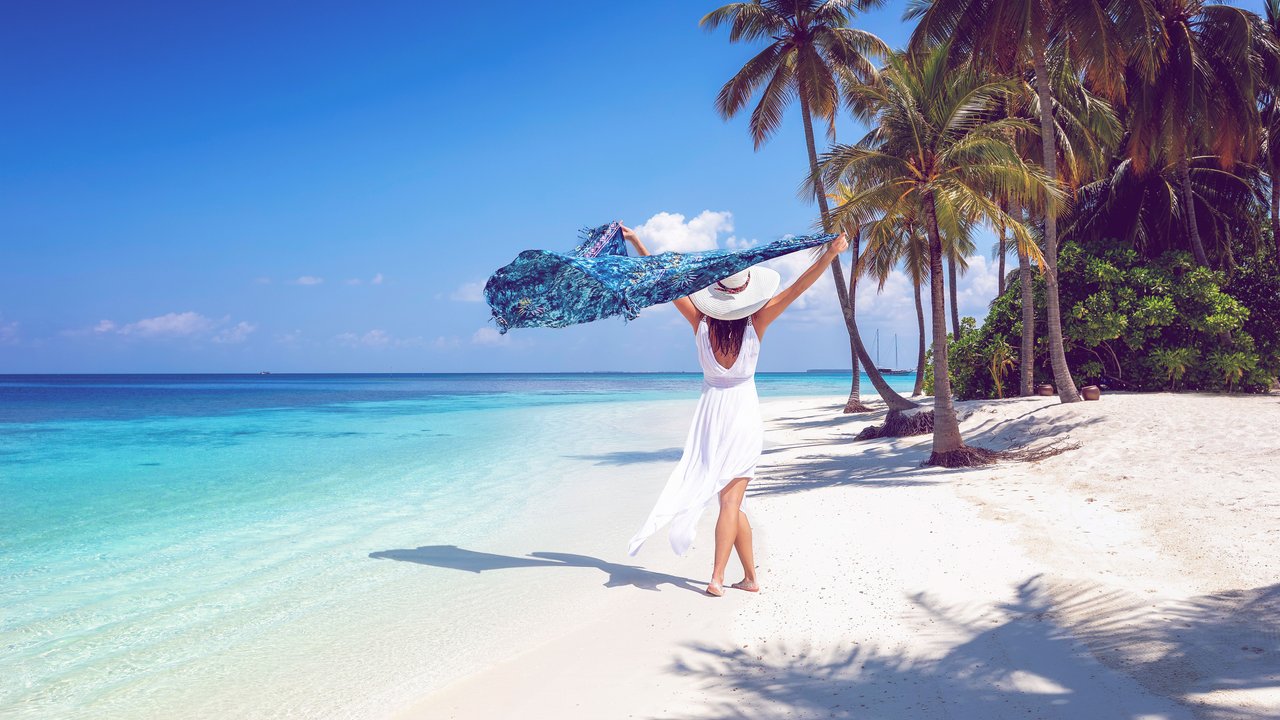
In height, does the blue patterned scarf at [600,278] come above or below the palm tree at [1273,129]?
below

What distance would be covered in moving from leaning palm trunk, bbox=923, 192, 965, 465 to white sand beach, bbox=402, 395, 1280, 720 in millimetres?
1817

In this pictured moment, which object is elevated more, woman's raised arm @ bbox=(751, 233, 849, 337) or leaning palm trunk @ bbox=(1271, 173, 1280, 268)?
leaning palm trunk @ bbox=(1271, 173, 1280, 268)

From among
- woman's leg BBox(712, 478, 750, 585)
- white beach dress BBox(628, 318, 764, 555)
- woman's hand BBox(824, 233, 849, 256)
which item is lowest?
woman's leg BBox(712, 478, 750, 585)

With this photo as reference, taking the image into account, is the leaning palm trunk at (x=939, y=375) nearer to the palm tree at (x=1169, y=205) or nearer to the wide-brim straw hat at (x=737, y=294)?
the wide-brim straw hat at (x=737, y=294)

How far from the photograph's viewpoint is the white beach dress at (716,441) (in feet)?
15.8

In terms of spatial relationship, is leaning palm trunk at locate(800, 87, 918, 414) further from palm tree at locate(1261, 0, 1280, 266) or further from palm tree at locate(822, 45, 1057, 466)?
palm tree at locate(1261, 0, 1280, 266)

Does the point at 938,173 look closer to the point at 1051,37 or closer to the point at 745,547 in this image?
the point at 1051,37

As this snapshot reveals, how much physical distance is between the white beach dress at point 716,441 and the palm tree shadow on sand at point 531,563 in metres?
0.66

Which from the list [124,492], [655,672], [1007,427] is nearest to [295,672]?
[655,672]

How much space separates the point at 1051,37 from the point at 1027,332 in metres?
5.57

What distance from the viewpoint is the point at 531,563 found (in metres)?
6.32

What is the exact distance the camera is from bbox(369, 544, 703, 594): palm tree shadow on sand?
5.51 metres

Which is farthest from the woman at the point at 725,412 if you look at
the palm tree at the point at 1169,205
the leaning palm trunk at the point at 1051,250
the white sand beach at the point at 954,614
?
the palm tree at the point at 1169,205

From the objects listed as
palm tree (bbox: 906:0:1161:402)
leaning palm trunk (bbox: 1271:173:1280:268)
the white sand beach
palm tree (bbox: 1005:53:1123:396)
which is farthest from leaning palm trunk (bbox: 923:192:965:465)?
leaning palm trunk (bbox: 1271:173:1280:268)
